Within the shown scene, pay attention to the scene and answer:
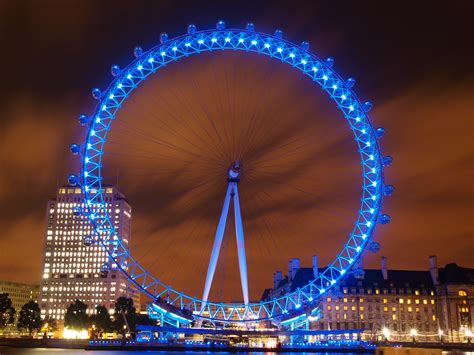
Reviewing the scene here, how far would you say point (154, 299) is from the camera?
206ft

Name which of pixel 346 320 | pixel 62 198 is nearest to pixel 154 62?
pixel 346 320

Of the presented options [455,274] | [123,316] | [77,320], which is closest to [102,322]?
[123,316]

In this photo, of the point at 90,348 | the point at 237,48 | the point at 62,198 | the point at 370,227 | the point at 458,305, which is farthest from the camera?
the point at 62,198

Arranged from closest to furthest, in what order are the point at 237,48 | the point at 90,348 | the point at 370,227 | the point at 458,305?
the point at 237,48 < the point at 370,227 < the point at 90,348 < the point at 458,305

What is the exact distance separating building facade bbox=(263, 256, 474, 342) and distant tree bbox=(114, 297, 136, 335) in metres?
32.4

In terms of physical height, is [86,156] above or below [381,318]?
above

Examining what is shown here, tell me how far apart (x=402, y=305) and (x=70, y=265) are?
10943 centimetres

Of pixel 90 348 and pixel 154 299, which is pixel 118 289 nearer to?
pixel 90 348

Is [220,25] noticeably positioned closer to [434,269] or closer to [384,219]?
[384,219]

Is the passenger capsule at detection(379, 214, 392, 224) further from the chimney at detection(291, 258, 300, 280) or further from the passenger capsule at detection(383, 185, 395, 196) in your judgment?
the chimney at detection(291, 258, 300, 280)

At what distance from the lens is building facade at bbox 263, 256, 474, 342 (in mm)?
115938

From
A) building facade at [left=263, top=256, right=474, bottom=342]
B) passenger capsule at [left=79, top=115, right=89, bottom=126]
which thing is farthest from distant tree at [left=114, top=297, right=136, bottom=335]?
passenger capsule at [left=79, top=115, right=89, bottom=126]

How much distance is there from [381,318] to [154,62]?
264ft

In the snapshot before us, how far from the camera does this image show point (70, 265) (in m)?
189
